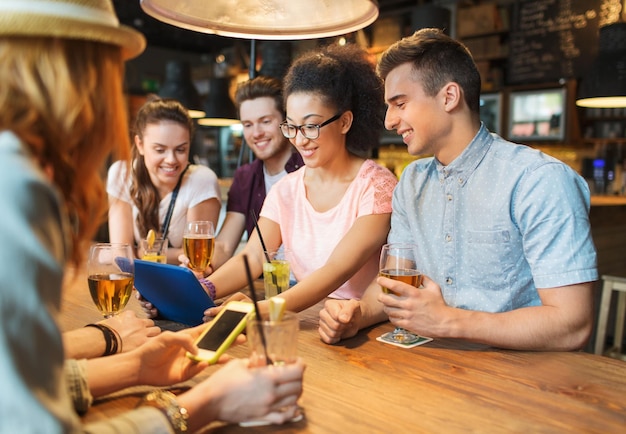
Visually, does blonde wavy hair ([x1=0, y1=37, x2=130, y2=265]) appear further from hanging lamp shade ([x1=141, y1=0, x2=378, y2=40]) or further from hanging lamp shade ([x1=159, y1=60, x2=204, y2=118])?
hanging lamp shade ([x1=159, y1=60, x2=204, y2=118])

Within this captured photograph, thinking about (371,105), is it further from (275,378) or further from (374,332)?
(275,378)

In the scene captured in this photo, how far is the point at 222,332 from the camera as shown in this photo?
3.71 feet

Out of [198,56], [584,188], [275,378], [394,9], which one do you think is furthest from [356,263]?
[198,56]

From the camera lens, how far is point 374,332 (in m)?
1.47

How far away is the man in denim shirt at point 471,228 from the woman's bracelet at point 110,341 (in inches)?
19.7

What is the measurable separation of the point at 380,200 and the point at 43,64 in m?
1.42

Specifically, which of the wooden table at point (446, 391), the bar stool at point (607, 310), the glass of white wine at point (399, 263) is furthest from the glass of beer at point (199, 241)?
the bar stool at point (607, 310)

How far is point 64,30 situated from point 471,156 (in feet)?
4.49

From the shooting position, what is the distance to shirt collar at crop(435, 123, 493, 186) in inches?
69.1

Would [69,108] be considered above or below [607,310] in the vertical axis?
above

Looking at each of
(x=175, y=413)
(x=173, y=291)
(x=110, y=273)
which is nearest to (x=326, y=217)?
(x=173, y=291)

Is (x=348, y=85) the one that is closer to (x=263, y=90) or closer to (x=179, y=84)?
(x=263, y=90)

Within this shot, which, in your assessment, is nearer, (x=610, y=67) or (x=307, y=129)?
(x=307, y=129)

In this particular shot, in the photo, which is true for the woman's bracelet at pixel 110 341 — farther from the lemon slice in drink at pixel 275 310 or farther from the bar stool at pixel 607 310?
the bar stool at pixel 607 310
